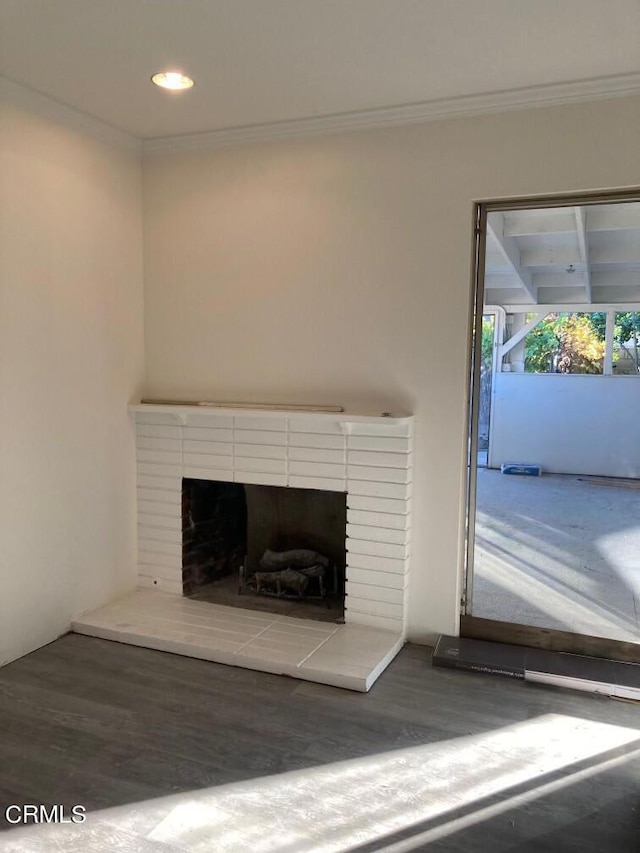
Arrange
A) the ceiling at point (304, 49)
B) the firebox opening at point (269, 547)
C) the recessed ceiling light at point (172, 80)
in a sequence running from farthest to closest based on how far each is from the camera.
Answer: the firebox opening at point (269, 547) → the recessed ceiling light at point (172, 80) → the ceiling at point (304, 49)

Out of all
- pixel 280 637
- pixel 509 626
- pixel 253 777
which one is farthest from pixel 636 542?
pixel 253 777

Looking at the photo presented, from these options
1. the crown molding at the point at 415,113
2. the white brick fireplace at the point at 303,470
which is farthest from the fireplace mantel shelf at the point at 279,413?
the crown molding at the point at 415,113

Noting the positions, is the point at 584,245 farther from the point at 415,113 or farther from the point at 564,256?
the point at 415,113

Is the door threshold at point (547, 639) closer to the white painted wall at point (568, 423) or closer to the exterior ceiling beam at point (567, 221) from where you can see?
the white painted wall at point (568, 423)

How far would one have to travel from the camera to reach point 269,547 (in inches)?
145

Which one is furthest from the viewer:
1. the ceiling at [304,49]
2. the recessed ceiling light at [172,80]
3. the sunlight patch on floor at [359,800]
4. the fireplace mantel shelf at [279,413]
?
the fireplace mantel shelf at [279,413]

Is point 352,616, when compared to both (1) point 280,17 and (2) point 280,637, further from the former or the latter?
(1) point 280,17

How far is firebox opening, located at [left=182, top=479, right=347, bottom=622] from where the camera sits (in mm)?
3480

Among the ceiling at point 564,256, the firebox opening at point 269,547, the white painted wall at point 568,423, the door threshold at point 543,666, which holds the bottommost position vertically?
the door threshold at point 543,666

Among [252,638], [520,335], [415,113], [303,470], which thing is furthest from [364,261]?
[252,638]

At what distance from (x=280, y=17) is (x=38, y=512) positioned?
2.22 meters

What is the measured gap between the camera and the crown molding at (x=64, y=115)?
106 inches

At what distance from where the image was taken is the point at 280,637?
3006 mm

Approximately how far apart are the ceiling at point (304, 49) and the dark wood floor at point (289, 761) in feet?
7.98
